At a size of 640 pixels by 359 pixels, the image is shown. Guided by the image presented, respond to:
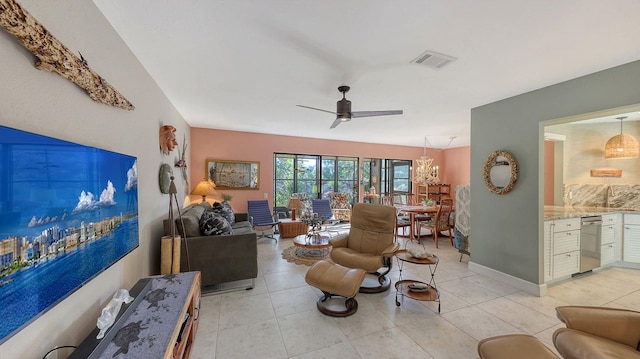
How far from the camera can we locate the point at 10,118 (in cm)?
98

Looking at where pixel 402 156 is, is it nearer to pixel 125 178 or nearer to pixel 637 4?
pixel 637 4

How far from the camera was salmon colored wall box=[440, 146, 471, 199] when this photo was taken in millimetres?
7389

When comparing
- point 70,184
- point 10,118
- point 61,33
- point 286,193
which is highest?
point 61,33

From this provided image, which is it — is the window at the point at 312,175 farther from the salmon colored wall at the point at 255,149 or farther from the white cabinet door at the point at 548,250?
the white cabinet door at the point at 548,250

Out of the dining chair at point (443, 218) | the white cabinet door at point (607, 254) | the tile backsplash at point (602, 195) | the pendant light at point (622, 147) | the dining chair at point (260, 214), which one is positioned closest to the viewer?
the white cabinet door at point (607, 254)

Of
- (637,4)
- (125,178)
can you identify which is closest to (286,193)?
(125,178)

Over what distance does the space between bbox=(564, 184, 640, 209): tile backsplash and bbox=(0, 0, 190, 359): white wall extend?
22.2ft

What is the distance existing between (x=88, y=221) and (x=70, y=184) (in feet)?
0.89

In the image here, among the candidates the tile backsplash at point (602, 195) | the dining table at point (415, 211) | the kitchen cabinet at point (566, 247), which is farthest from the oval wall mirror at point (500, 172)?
the tile backsplash at point (602, 195)

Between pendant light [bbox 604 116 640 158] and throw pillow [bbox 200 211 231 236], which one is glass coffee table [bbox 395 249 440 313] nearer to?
throw pillow [bbox 200 211 231 236]

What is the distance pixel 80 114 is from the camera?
1.44 meters

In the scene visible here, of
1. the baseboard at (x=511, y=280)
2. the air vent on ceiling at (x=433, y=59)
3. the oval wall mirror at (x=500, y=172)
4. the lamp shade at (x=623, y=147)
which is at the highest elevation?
the air vent on ceiling at (x=433, y=59)

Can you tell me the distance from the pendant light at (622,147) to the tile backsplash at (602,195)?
62 centimetres

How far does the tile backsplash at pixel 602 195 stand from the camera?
383 cm
